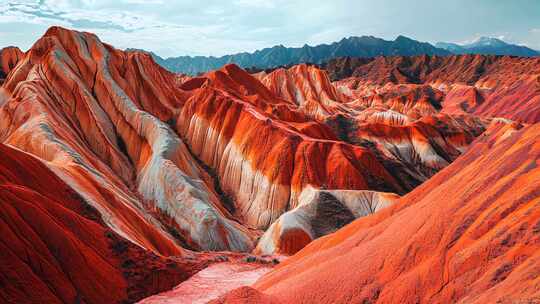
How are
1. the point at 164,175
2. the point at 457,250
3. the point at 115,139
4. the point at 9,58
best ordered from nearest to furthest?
the point at 457,250
the point at 164,175
the point at 115,139
the point at 9,58

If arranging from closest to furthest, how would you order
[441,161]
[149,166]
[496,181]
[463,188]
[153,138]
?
[496,181]
[463,188]
[149,166]
[153,138]
[441,161]

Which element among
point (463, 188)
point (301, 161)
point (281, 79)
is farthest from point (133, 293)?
point (281, 79)

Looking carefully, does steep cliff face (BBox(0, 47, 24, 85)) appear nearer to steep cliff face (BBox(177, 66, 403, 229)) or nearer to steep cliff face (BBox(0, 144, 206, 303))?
steep cliff face (BBox(177, 66, 403, 229))

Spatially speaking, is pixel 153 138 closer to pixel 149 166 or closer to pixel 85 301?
pixel 149 166

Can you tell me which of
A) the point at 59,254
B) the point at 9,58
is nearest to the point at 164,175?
the point at 59,254

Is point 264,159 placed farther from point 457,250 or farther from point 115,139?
point 457,250

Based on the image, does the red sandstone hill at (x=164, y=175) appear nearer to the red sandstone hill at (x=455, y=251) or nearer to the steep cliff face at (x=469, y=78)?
the red sandstone hill at (x=455, y=251)
